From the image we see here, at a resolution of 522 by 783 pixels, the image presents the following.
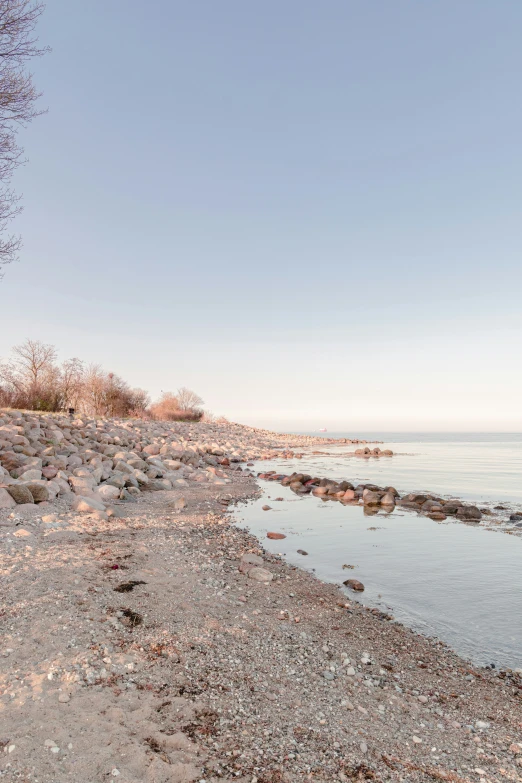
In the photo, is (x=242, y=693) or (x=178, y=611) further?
(x=178, y=611)

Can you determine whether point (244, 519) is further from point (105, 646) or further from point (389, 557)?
point (105, 646)

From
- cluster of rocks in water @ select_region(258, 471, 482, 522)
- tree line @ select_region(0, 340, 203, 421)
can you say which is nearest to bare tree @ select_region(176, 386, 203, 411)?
tree line @ select_region(0, 340, 203, 421)

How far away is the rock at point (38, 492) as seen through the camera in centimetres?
873

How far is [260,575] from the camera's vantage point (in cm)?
669

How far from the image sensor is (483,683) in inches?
170

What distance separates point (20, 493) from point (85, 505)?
124 centimetres

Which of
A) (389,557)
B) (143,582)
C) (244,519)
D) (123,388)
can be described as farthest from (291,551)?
(123,388)

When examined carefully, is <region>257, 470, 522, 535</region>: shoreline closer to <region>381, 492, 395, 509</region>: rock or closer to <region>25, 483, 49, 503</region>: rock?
<region>381, 492, 395, 509</region>: rock

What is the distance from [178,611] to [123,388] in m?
42.6

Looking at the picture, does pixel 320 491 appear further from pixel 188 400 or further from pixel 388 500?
pixel 188 400

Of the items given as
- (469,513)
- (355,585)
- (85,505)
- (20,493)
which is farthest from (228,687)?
(469,513)

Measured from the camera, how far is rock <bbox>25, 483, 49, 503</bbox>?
8.73m

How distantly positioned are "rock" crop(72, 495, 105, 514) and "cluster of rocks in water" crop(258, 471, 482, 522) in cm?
817

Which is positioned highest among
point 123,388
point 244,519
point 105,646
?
point 123,388
